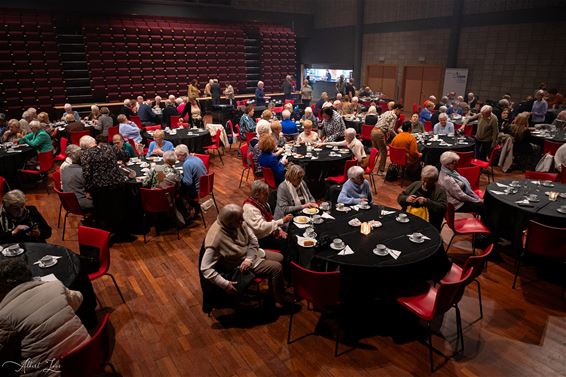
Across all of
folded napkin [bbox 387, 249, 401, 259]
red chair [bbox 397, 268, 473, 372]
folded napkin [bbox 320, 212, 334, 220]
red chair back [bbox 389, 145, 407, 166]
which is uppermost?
red chair back [bbox 389, 145, 407, 166]

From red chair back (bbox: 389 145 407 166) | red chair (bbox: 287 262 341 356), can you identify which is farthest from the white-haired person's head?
red chair back (bbox: 389 145 407 166)

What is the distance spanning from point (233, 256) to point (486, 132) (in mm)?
7502

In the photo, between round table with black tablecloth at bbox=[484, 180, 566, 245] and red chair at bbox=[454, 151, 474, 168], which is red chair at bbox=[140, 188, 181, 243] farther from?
red chair at bbox=[454, 151, 474, 168]

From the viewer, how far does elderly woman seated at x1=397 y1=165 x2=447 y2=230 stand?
15.6 ft

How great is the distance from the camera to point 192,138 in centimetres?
938

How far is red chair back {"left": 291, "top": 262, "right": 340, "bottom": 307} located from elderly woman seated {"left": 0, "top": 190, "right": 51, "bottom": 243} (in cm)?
316

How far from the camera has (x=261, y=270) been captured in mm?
3994

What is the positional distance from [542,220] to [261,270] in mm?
3609

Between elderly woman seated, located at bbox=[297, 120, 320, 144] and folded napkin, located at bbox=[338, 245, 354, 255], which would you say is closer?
folded napkin, located at bbox=[338, 245, 354, 255]

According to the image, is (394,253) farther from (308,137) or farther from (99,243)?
(308,137)

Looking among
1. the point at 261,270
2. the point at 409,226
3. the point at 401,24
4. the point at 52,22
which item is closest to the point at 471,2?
the point at 401,24

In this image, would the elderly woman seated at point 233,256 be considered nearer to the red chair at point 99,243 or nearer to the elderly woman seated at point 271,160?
the red chair at point 99,243

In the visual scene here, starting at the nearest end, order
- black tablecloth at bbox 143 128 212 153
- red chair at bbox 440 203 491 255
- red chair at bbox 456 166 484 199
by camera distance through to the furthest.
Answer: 1. red chair at bbox 440 203 491 255
2. red chair at bbox 456 166 484 199
3. black tablecloth at bbox 143 128 212 153

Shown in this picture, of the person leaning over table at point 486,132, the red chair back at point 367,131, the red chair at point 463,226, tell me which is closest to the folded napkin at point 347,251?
the red chair at point 463,226
